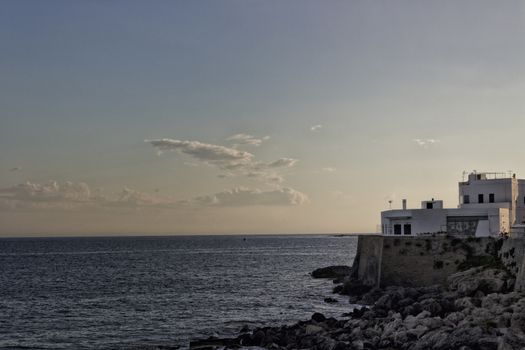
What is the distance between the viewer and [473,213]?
190 feet

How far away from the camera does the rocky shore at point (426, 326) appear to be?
30.0 metres

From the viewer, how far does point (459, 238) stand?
176 feet

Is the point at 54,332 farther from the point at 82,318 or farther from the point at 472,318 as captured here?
the point at 472,318

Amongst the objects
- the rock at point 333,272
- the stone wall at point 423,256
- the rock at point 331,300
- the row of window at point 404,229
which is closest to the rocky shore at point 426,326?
the stone wall at point 423,256

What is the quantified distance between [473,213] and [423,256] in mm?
7746

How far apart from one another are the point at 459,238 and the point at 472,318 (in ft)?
70.2

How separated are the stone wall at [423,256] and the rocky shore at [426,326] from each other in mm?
4954

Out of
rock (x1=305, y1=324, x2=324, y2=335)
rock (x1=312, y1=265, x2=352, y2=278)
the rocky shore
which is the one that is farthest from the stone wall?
rock (x1=312, y1=265, x2=352, y2=278)

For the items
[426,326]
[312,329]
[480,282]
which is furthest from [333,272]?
[426,326]

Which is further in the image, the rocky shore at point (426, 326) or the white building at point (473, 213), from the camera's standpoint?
the white building at point (473, 213)

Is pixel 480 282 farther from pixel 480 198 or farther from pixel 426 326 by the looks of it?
pixel 480 198

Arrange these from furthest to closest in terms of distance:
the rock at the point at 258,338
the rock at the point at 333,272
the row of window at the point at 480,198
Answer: the rock at the point at 333,272
the row of window at the point at 480,198
the rock at the point at 258,338

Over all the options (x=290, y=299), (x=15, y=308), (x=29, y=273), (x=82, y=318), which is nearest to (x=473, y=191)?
(x=290, y=299)

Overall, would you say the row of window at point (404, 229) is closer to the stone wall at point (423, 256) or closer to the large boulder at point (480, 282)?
the stone wall at point (423, 256)
